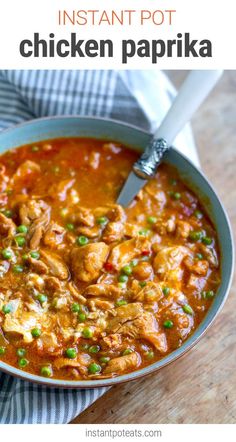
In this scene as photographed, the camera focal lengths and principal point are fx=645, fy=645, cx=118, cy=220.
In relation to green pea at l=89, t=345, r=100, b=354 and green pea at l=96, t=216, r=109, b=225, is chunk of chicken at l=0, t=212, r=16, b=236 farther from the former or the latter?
green pea at l=89, t=345, r=100, b=354

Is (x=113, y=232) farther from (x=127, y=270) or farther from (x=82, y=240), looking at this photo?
(x=127, y=270)

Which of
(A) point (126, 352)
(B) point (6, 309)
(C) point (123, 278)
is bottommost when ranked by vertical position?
(B) point (6, 309)

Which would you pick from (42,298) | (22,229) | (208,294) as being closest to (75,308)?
(42,298)

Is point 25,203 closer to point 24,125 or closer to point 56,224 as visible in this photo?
point 56,224

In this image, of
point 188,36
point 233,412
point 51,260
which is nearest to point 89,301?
point 51,260

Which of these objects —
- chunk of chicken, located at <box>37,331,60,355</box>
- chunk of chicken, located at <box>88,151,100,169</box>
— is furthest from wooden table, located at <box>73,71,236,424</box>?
chunk of chicken, located at <box>88,151,100,169</box>

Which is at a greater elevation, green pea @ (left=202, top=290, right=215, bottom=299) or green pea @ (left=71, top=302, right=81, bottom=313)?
green pea @ (left=202, top=290, right=215, bottom=299)
